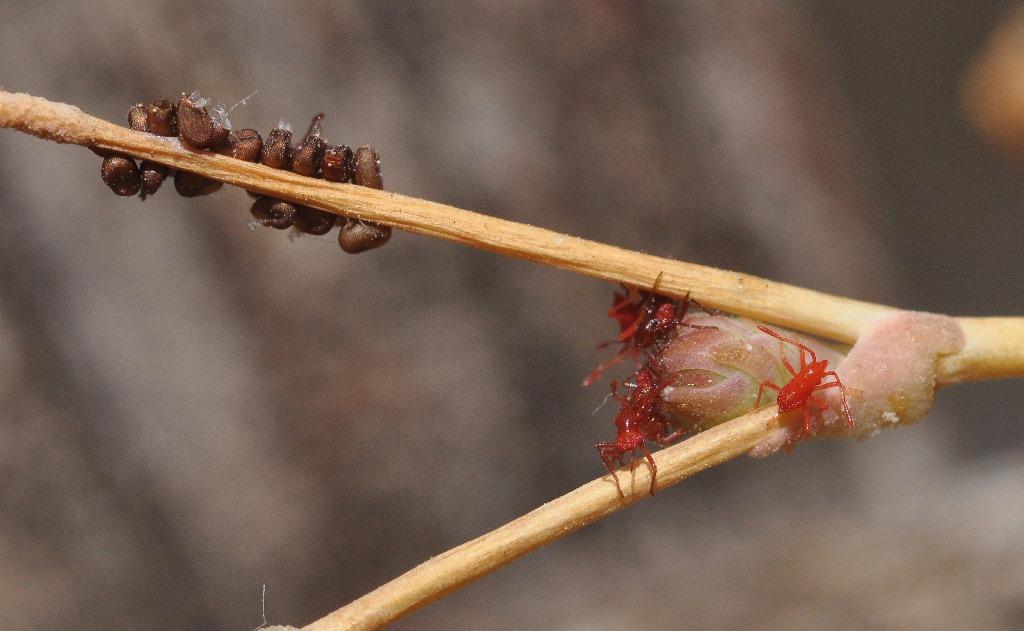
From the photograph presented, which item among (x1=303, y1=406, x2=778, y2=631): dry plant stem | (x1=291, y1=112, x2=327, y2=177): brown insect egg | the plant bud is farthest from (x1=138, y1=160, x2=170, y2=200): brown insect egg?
the plant bud

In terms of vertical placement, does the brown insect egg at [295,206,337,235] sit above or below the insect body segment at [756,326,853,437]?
above

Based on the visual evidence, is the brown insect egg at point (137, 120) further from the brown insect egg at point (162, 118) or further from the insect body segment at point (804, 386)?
the insect body segment at point (804, 386)

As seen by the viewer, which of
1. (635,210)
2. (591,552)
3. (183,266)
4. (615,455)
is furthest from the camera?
(591,552)

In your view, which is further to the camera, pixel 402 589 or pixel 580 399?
pixel 580 399

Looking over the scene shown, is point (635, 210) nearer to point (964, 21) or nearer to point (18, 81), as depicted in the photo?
point (964, 21)

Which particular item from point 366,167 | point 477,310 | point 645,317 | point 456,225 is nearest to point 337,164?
point 366,167

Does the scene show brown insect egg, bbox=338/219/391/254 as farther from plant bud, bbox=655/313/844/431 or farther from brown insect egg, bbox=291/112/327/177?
plant bud, bbox=655/313/844/431

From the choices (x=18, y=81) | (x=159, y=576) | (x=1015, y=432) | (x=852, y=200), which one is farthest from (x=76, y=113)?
(x=1015, y=432)
